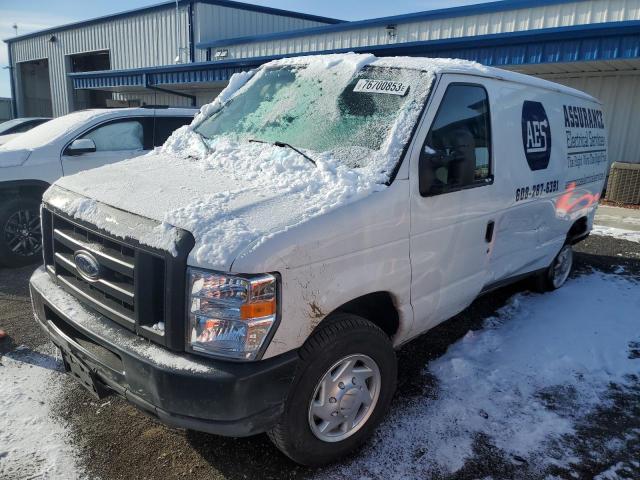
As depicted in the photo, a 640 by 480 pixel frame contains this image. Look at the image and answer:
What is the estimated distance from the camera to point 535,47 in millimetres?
9891

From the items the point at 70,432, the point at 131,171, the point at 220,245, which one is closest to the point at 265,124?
the point at 131,171

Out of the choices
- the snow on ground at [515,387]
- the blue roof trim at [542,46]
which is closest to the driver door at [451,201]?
the snow on ground at [515,387]

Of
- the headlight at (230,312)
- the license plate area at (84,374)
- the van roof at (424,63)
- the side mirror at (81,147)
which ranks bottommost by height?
the license plate area at (84,374)

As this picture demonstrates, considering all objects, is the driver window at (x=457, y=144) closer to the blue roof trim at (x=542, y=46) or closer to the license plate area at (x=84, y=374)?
the license plate area at (x=84, y=374)

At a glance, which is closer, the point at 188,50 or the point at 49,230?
the point at 49,230

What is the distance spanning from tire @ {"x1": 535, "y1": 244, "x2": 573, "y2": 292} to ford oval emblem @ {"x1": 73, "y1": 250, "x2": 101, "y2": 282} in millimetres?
4405

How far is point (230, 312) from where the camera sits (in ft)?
6.91

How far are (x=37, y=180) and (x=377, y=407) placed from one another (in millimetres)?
5245

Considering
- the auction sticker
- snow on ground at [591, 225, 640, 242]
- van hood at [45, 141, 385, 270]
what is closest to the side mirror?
van hood at [45, 141, 385, 270]

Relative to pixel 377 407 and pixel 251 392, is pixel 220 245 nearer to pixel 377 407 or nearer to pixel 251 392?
pixel 251 392

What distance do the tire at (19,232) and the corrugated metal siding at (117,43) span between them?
16.0 metres

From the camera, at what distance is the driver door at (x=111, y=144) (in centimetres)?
626

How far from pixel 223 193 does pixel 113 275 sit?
0.69 m

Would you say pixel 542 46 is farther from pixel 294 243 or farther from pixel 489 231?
pixel 294 243
